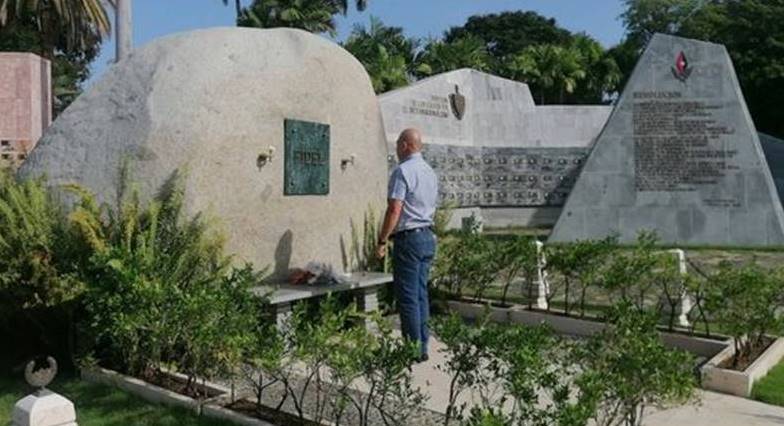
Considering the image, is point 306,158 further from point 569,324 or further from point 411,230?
point 569,324

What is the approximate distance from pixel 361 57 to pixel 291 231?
2767 centimetres

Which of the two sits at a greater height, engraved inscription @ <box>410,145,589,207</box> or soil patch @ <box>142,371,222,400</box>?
engraved inscription @ <box>410,145,589,207</box>

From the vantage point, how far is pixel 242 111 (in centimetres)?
669

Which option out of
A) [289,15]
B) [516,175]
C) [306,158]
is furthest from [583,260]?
[289,15]

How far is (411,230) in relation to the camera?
6.08 m

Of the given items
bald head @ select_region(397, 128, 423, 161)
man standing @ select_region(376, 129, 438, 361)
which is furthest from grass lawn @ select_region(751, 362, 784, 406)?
bald head @ select_region(397, 128, 423, 161)

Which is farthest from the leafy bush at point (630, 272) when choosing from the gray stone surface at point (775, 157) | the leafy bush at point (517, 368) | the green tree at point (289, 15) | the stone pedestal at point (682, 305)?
the green tree at point (289, 15)

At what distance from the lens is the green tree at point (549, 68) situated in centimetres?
4153

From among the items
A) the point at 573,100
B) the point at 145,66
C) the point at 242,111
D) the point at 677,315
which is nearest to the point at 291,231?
the point at 242,111

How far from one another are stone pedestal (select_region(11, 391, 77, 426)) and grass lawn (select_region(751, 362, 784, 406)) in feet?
14.6

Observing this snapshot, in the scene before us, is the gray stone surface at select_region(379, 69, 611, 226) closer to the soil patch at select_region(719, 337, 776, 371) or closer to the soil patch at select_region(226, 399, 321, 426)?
the soil patch at select_region(719, 337, 776, 371)

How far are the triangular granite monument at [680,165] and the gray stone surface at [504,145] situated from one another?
4915mm

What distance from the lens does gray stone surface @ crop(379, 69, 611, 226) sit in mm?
19578

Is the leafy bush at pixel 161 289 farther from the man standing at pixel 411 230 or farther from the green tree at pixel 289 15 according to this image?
the green tree at pixel 289 15
